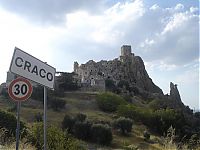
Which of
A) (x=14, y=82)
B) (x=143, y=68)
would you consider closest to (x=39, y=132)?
(x=14, y=82)

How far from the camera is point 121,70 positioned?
108 m

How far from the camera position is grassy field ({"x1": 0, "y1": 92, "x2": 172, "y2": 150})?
164ft

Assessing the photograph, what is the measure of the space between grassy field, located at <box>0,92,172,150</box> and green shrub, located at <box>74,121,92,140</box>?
2804mm

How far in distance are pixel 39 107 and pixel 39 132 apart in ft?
169

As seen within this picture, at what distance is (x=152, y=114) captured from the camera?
212ft

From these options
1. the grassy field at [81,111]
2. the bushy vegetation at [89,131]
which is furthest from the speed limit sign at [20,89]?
the bushy vegetation at [89,131]

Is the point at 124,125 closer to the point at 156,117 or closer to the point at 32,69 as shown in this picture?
the point at 156,117

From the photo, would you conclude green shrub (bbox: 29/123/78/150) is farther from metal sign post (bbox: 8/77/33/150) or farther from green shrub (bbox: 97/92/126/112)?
green shrub (bbox: 97/92/126/112)

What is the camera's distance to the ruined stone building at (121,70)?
10444 centimetres

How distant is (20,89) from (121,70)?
101581 mm

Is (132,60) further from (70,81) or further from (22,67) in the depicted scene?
(22,67)

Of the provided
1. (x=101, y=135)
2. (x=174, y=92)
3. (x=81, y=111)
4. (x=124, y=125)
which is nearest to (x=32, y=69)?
(x=101, y=135)

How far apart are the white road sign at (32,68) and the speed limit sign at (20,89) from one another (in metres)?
0.40

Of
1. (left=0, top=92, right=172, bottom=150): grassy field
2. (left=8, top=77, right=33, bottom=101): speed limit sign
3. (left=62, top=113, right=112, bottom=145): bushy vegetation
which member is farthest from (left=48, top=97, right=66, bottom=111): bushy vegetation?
(left=8, top=77, right=33, bottom=101): speed limit sign
